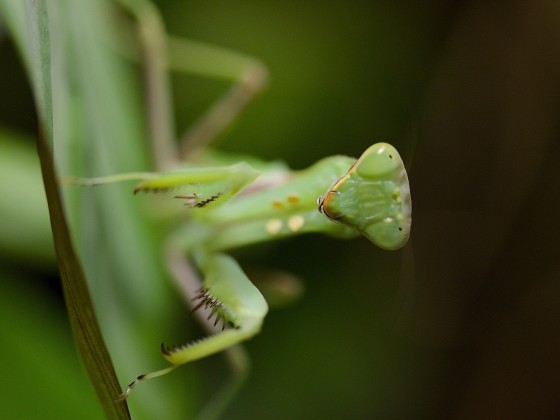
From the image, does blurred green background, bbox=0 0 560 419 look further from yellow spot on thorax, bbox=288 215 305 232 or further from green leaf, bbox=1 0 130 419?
green leaf, bbox=1 0 130 419

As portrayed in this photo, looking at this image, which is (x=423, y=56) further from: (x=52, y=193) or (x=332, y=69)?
(x=52, y=193)

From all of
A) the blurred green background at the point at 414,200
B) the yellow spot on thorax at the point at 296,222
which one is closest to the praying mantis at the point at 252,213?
the yellow spot on thorax at the point at 296,222

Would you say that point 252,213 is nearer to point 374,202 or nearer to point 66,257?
point 374,202

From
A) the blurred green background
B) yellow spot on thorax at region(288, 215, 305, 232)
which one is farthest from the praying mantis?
the blurred green background

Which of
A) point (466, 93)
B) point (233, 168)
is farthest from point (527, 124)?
point (233, 168)

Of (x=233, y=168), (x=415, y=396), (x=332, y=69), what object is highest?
(x=332, y=69)

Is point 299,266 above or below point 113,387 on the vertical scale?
below
